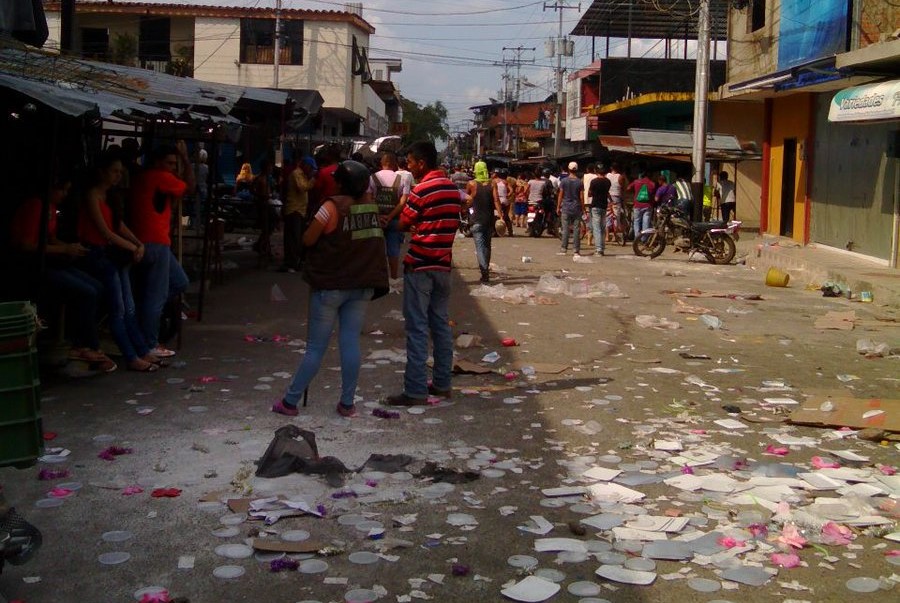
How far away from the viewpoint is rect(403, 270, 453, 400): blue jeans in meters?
7.48

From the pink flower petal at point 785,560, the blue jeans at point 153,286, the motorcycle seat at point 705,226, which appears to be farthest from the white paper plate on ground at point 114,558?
the motorcycle seat at point 705,226

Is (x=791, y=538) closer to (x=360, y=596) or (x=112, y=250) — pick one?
(x=360, y=596)

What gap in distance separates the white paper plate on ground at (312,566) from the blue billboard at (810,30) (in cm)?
1726

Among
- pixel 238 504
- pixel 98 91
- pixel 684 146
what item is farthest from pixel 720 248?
pixel 238 504

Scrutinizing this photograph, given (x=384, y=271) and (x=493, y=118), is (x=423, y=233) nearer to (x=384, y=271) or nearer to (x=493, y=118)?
(x=384, y=271)

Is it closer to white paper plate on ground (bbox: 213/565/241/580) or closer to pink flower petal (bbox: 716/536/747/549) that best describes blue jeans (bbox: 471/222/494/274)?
pink flower petal (bbox: 716/536/747/549)

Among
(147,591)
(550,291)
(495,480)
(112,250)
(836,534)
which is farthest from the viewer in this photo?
(550,291)

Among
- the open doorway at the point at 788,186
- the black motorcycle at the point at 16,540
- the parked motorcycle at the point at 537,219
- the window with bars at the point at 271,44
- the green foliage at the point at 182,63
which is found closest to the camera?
the black motorcycle at the point at 16,540

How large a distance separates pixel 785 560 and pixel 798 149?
2120 cm

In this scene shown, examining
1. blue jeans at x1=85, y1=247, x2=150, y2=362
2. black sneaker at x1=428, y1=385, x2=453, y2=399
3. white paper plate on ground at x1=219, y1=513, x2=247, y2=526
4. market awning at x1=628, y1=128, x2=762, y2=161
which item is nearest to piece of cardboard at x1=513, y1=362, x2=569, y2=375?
black sneaker at x1=428, y1=385, x2=453, y2=399

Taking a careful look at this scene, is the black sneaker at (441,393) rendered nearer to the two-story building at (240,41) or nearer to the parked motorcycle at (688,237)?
the parked motorcycle at (688,237)

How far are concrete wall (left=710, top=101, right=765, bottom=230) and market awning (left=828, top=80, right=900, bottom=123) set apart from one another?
1293cm

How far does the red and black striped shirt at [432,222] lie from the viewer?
7543 mm

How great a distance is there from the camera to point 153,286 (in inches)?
339
